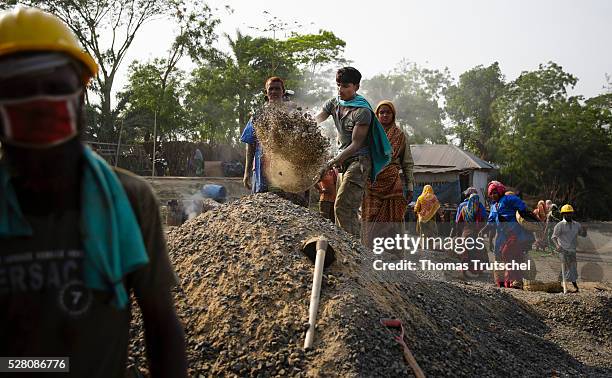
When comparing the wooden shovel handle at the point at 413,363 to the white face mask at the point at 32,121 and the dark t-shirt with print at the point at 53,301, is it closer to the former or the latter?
the dark t-shirt with print at the point at 53,301

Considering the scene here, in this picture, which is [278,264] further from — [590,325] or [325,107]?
[590,325]

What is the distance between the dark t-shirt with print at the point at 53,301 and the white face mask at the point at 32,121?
0.42ft

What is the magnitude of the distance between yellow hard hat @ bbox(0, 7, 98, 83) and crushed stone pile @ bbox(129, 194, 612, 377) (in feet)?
7.43

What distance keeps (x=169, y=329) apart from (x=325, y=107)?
4.76 meters

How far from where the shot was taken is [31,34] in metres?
1.25

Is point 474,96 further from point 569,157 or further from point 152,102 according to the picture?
point 152,102

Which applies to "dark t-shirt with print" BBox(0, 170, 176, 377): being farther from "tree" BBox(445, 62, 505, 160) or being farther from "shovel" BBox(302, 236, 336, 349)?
"tree" BBox(445, 62, 505, 160)

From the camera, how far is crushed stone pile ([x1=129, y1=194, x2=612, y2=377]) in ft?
10.7

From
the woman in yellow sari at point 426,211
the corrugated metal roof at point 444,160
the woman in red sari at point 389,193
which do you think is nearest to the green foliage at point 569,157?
the corrugated metal roof at point 444,160

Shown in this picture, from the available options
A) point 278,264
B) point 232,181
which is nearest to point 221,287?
point 278,264

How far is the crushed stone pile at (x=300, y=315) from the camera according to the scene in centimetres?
327

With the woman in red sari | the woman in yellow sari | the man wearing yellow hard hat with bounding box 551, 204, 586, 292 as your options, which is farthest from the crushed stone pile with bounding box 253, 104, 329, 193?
the woman in yellow sari

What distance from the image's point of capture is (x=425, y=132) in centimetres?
4788

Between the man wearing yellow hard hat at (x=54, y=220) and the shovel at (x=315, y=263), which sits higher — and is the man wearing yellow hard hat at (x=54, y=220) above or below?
above
